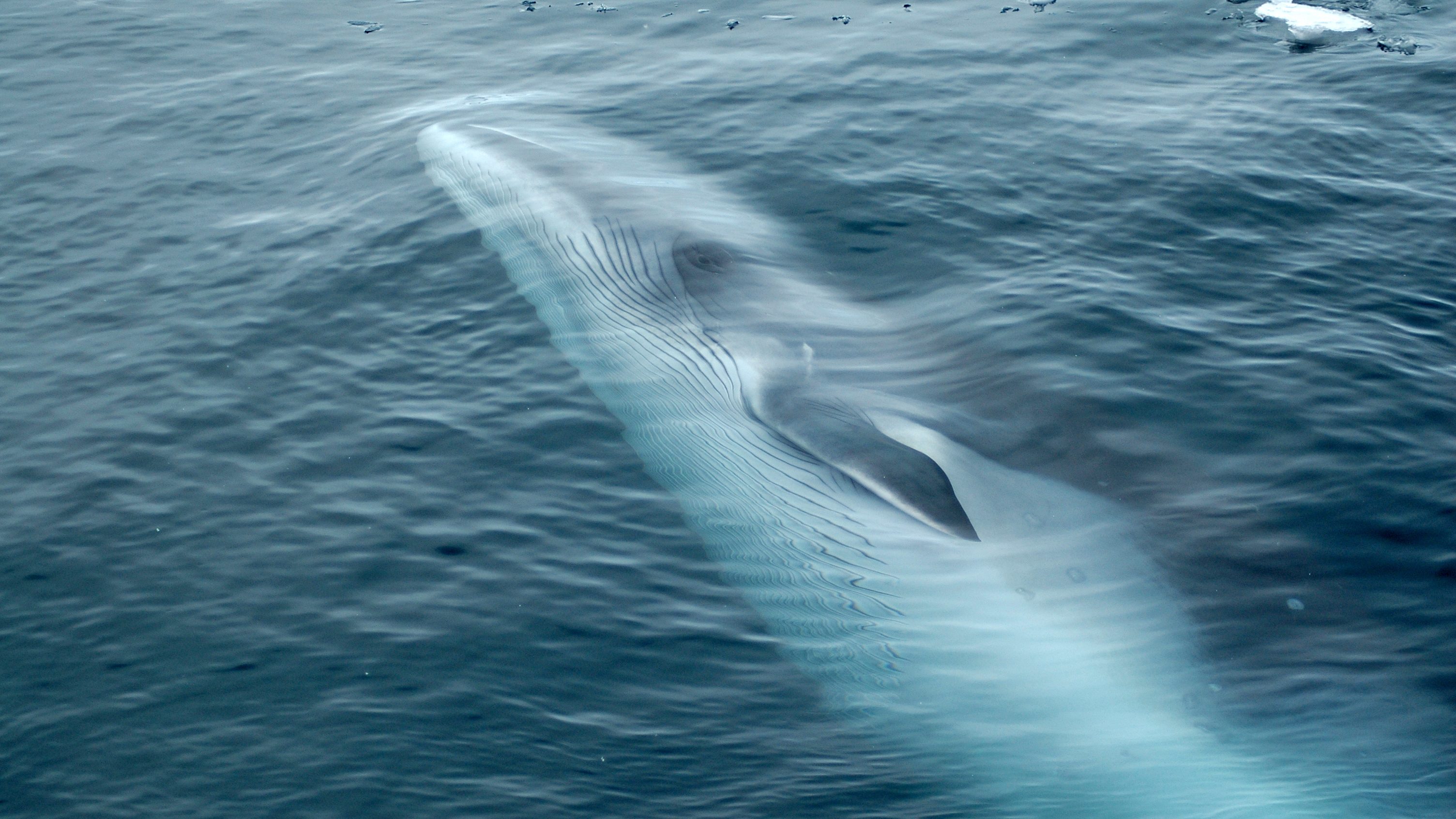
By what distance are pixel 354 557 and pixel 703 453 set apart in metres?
3.29

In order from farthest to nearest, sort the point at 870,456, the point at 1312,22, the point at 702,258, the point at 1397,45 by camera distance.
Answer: the point at 1312,22, the point at 1397,45, the point at 702,258, the point at 870,456

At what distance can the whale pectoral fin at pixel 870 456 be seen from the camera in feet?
33.8

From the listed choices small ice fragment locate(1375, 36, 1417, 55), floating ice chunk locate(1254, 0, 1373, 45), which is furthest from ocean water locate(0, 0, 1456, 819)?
floating ice chunk locate(1254, 0, 1373, 45)

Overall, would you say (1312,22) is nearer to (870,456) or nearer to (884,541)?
(870,456)

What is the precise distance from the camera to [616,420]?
1216 centimetres

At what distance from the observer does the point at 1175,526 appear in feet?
32.1

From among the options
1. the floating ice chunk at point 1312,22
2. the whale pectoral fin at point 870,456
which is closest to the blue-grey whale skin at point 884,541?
the whale pectoral fin at point 870,456

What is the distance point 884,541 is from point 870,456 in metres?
0.95

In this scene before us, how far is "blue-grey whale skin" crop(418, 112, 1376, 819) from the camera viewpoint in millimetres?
8367

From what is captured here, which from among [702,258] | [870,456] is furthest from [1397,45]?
[870,456]

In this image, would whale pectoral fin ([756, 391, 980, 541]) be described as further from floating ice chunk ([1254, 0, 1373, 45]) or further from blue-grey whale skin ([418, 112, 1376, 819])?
floating ice chunk ([1254, 0, 1373, 45])

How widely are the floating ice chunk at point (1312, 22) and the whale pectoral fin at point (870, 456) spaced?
13.5 metres

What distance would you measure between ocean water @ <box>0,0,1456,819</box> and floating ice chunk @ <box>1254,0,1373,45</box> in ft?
1.68

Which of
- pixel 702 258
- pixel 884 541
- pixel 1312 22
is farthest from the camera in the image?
pixel 1312 22
